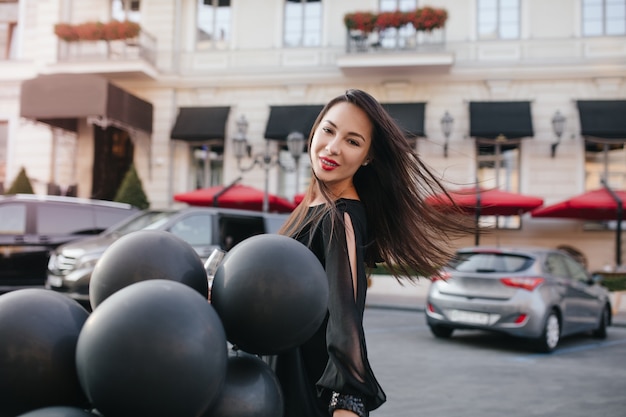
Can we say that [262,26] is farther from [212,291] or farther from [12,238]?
[212,291]

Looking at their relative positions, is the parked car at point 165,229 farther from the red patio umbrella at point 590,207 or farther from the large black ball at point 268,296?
the red patio umbrella at point 590,207

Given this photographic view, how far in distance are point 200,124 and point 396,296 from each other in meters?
8.16

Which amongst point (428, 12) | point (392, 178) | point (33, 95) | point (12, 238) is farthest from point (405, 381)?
point (33, 95)

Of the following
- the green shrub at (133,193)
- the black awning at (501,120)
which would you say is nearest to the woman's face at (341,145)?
the black awning at (501,120)

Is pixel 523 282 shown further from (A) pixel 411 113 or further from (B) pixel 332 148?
(A) pixel 411 113

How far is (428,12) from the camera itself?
55.3 ft

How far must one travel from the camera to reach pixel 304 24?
19.0 m

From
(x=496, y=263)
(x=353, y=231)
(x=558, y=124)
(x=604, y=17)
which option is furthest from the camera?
(x=604, y=17)

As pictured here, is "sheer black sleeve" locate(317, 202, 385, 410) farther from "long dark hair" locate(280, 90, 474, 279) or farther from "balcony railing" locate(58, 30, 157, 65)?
"balcony railing" locate(58, 30, 157, 65)

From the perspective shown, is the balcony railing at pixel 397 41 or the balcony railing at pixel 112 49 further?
the balcony railing at pixel 112 49

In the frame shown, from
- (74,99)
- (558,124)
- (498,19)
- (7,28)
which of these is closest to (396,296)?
(558,124)

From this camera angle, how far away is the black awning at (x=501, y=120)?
1645 cm

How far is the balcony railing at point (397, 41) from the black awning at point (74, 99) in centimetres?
700

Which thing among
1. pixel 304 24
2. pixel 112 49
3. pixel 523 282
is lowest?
pixel 523 282
